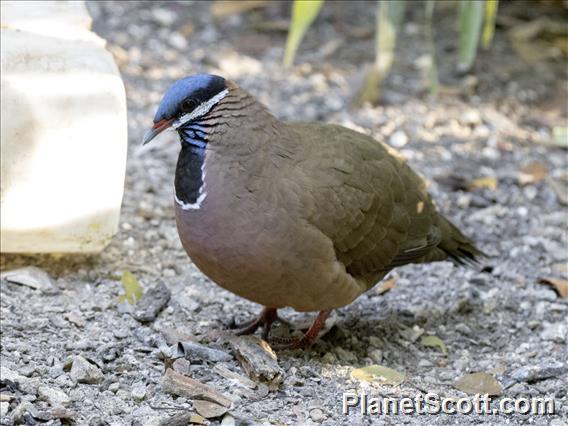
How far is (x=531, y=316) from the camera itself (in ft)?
14.8

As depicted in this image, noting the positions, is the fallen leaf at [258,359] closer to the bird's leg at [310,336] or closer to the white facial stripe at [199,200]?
the bird's leg at [310,336]

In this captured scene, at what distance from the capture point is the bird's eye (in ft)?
11.9

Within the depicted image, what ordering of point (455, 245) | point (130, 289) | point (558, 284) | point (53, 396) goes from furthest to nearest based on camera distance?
point (558, 284) < point (455, 245) < point (130, 289) < point (53, 396)

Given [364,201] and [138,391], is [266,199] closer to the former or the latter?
[364,201]

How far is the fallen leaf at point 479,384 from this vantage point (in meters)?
3.79

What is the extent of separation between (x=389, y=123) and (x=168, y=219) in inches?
70.1

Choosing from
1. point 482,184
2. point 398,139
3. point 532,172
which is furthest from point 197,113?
point 532,172

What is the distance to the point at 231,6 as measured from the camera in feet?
24.6

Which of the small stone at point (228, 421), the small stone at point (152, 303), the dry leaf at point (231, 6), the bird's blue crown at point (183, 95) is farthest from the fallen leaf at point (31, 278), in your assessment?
the dry leaf at point (231, 6)

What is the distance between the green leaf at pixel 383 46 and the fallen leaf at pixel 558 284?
68.1 inches

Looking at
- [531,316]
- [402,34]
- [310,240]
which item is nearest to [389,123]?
[402,34]

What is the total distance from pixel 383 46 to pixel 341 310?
2.06 meters

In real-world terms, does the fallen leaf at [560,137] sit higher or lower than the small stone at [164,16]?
higher

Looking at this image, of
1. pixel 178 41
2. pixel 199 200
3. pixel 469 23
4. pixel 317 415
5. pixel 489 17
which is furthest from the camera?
pixel 178 41
